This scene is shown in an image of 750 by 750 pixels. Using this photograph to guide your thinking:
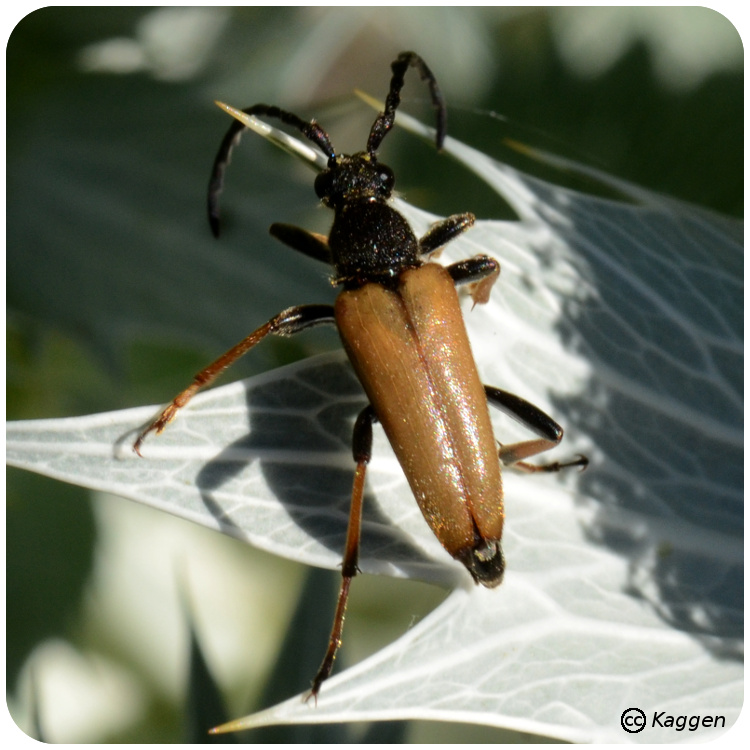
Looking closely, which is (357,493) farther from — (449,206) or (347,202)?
(449,206)

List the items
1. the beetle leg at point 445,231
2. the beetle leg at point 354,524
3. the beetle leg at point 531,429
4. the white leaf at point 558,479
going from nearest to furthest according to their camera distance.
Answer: the white leaf at point 558,479, the beetle leg at point 354,524, the beetle leg at point 531,429, the beetle leg at point 445,231

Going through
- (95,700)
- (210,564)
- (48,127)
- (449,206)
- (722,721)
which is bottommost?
(95,700)

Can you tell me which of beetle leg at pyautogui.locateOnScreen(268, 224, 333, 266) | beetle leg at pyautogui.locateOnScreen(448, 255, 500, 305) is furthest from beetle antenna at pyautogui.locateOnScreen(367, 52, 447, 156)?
beetle leg at pyautogui.locateOnScreen(448, 255, 500, 305)

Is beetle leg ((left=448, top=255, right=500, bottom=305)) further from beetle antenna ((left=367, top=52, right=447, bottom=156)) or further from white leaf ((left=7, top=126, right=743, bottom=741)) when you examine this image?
beetle antenna ((left=367, top=52, right=447, bottom=156))

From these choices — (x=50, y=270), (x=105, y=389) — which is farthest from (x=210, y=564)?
(x=50, y=270)

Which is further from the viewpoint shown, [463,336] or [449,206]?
[449,206]

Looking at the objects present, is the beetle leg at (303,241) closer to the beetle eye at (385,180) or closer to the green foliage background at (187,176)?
the green foliage background at (187,176)

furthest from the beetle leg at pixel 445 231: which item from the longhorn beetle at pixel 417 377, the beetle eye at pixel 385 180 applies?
the beetle eye at pixel 385 180
